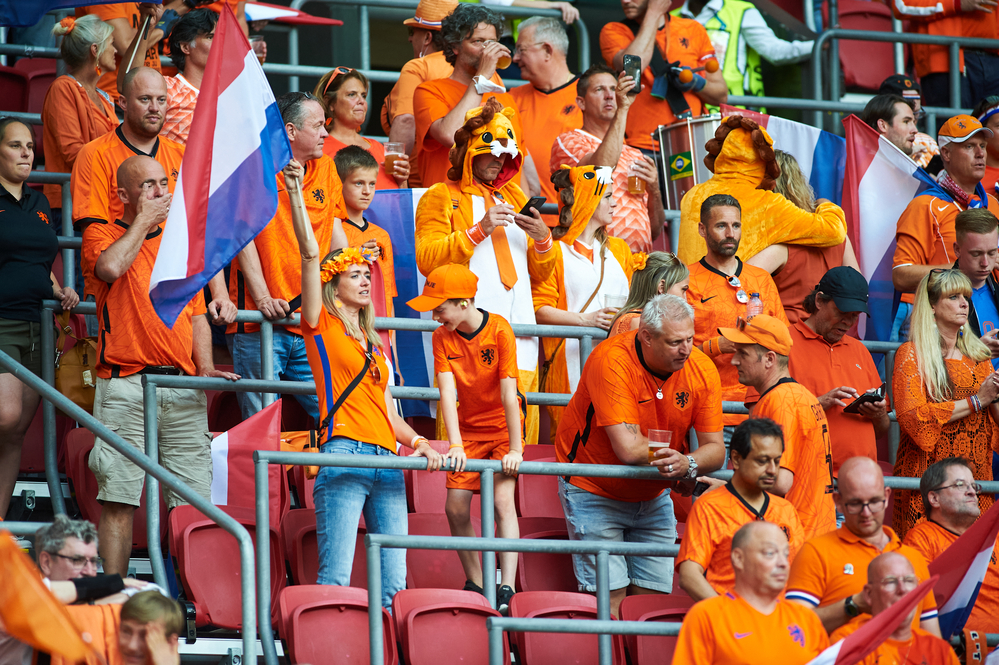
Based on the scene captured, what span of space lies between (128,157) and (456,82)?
229 cm

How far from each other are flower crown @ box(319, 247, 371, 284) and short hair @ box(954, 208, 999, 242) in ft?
10.8

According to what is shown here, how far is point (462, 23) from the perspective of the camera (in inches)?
320

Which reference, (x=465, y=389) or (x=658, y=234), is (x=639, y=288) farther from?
(x=658, y=234)

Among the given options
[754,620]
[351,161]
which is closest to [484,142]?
[351,161]

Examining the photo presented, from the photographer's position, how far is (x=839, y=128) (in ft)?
34.7

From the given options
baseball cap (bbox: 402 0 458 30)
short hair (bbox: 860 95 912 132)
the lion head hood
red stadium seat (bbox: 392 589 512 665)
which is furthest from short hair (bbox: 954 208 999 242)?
baseball cap (bbox: 402 0 458 30)

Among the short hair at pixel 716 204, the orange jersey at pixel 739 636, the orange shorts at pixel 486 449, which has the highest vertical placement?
the short hair at pixel 716 204

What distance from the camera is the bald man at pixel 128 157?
21.6 feet

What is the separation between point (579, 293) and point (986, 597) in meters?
2.58

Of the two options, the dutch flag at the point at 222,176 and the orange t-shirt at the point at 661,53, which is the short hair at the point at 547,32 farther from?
the dutch flag at the point at 222,176

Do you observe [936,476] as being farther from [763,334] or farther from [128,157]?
[128,157]

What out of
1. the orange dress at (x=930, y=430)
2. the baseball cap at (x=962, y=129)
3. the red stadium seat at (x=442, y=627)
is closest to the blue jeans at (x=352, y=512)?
the red stadium seat at (x=442, y=627)

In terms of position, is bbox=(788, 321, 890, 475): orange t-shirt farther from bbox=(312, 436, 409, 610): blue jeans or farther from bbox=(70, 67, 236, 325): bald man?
bbox=(70, 67, 236, 325): bald man

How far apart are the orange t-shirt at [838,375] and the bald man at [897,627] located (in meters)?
1.43
